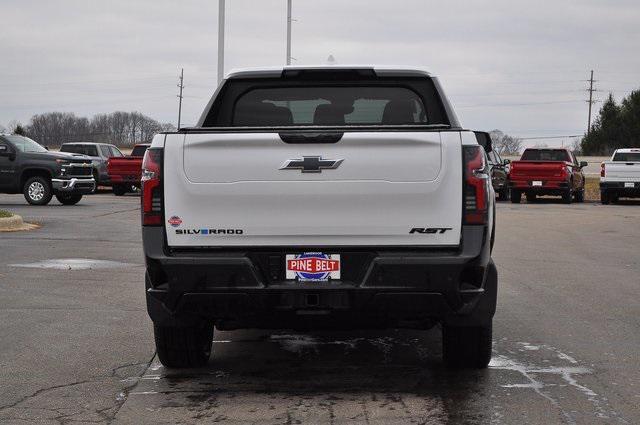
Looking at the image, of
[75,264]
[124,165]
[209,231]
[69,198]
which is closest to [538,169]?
[124,165]

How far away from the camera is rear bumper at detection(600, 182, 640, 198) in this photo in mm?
33062

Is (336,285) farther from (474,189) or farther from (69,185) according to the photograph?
(69,185)

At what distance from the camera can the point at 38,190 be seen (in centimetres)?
2814

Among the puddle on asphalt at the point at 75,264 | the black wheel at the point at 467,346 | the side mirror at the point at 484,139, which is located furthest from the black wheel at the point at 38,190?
the black wheel at the point at 467,346

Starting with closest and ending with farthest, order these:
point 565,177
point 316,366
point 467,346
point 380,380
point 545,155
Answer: point 380,380
point 467,346
point 316,366
point 565,177
point 545,155

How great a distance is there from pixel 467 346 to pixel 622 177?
27796 mm

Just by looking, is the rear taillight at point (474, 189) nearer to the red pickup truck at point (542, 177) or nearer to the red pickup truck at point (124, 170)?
the red pickup truck at point (542, 177)

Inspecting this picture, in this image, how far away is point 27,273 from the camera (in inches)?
492

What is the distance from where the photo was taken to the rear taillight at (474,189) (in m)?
5.97

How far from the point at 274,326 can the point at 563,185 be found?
1079 inches

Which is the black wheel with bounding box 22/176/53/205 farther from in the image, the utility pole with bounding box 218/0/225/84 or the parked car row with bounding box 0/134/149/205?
the utility pole with bounding box 218/0/225/84

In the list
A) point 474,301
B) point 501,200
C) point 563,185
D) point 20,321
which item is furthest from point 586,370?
point 501,200

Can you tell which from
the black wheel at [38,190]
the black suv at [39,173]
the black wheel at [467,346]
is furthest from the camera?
the black wheel at [38,190]

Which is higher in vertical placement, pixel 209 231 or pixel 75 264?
pixel 209 231
